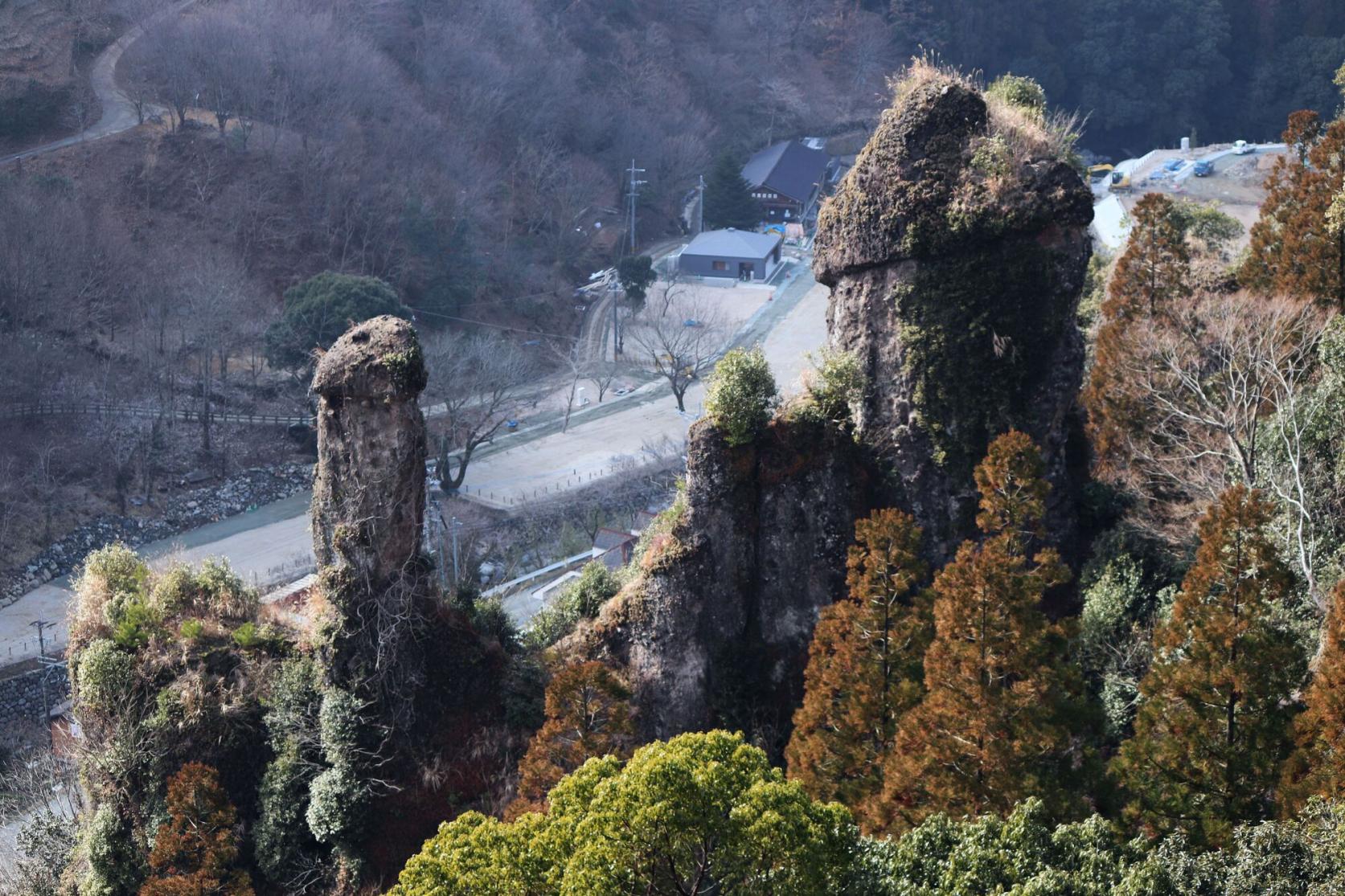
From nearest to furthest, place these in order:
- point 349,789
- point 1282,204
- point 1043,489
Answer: point 1043,489
point 349,789
point 1282,204

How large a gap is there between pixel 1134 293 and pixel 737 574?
11484mm

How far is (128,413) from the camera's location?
186 ft

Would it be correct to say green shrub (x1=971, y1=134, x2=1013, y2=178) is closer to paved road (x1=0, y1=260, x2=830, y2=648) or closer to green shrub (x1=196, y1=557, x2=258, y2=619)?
green shrub (x1=196, y1=557, x2=258, y2=619)

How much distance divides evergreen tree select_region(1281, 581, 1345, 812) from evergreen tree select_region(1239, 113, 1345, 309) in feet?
42.3

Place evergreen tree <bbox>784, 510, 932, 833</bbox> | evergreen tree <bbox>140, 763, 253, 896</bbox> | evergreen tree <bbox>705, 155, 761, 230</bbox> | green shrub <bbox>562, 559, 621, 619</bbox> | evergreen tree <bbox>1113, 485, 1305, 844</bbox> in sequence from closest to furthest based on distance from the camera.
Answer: evergreen tree <bbox>1113, 485, 1305, 844</bbox>, evergreen tree <bbox>784, 510, 932, 833</bbox>, evergreen tree <bbox>140, 763, 253, 896</bbox>, green shrub <bbox>562, 559, 621, 619</bbox>, evergreen tree <bbox>705, 155, 761, 230</bbox>

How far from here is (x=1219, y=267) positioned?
32125mm

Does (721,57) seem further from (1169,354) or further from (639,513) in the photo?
(1169,354)

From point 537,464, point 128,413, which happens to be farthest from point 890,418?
point 128,413

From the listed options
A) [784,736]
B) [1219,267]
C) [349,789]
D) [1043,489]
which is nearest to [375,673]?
[349,789]

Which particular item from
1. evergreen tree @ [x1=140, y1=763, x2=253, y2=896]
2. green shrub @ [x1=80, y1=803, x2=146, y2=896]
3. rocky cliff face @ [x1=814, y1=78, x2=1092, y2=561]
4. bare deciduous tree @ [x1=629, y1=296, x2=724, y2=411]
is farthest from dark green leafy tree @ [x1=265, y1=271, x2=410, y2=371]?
rocky cliff face @ [x1=814, y1=78, x2=1092, y2=561]

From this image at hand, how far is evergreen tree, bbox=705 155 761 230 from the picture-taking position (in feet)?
274

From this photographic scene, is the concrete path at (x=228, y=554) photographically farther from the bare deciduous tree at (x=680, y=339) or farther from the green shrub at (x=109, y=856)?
the green shrub at (x=109, y=856)

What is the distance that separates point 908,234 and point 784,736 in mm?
8687

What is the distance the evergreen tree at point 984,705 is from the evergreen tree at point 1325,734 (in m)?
2.89
